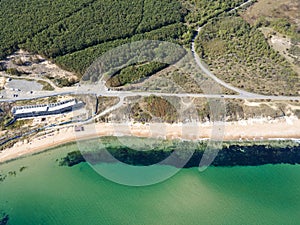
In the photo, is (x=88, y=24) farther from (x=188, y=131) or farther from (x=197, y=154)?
(x=197, y=154)

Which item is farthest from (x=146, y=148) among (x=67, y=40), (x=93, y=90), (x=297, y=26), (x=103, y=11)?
(x=297, y=26)

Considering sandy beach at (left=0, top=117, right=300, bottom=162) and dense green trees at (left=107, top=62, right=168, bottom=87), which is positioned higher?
dense green trees at (left=107, top=62, right=168, bottom=87)

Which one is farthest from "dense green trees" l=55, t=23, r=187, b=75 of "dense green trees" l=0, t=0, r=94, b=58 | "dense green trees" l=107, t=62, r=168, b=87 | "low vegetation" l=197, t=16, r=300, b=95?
"dense green trees" l=0, t=0, r=94, b=58

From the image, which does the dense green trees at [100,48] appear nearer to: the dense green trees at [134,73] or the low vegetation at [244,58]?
the low vegetation at [244,58]

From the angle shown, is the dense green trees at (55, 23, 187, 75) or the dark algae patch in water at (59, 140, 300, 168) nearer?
the dark algae patch in water at (59, 140, 300, 168)

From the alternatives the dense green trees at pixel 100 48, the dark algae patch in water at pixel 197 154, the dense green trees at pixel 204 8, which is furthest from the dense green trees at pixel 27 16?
the dark algae patch in water at pixel 197 154

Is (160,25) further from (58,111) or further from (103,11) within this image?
(58,111)

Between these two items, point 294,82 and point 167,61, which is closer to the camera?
point 294,82

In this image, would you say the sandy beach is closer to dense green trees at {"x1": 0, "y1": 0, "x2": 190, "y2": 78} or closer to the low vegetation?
the low vegetation
